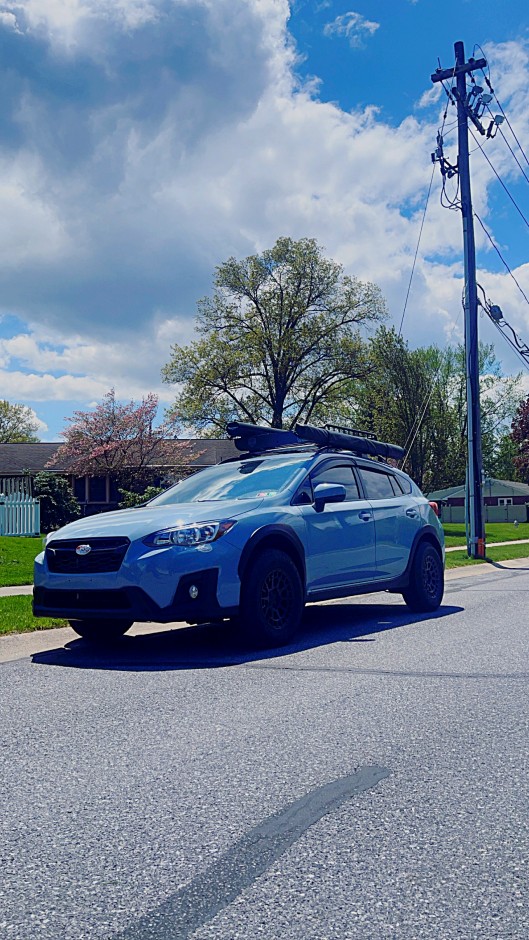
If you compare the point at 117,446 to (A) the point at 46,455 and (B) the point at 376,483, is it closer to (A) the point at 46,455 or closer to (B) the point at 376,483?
(A) the point at 46,455

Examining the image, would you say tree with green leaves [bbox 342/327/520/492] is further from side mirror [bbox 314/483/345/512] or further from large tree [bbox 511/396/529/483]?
side mirror [bbox 314/483/345/512]

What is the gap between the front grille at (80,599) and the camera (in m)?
6.91

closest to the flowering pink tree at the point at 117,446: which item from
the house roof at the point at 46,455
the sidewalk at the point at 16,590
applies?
the house roof at the point at 46,455

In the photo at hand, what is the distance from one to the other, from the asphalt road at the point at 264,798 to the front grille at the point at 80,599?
463 millimetres

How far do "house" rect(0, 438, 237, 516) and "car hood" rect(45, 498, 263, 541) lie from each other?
2937 cm

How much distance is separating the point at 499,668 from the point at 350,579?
2348mm

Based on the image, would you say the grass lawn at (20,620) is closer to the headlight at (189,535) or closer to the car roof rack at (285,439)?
the headlight at (189,535)

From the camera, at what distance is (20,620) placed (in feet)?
28.3

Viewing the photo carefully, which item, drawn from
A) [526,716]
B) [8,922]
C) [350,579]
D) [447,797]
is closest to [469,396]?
[350,579]

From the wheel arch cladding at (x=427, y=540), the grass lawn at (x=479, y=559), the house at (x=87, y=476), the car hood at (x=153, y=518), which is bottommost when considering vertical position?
the grass lawn at (x=479, y=559)

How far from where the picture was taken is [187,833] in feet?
10.8

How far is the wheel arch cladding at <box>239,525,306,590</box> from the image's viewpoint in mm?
7254

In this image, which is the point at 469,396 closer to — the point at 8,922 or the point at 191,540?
the point at 191,540

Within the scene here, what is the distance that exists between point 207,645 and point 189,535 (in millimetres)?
1277
